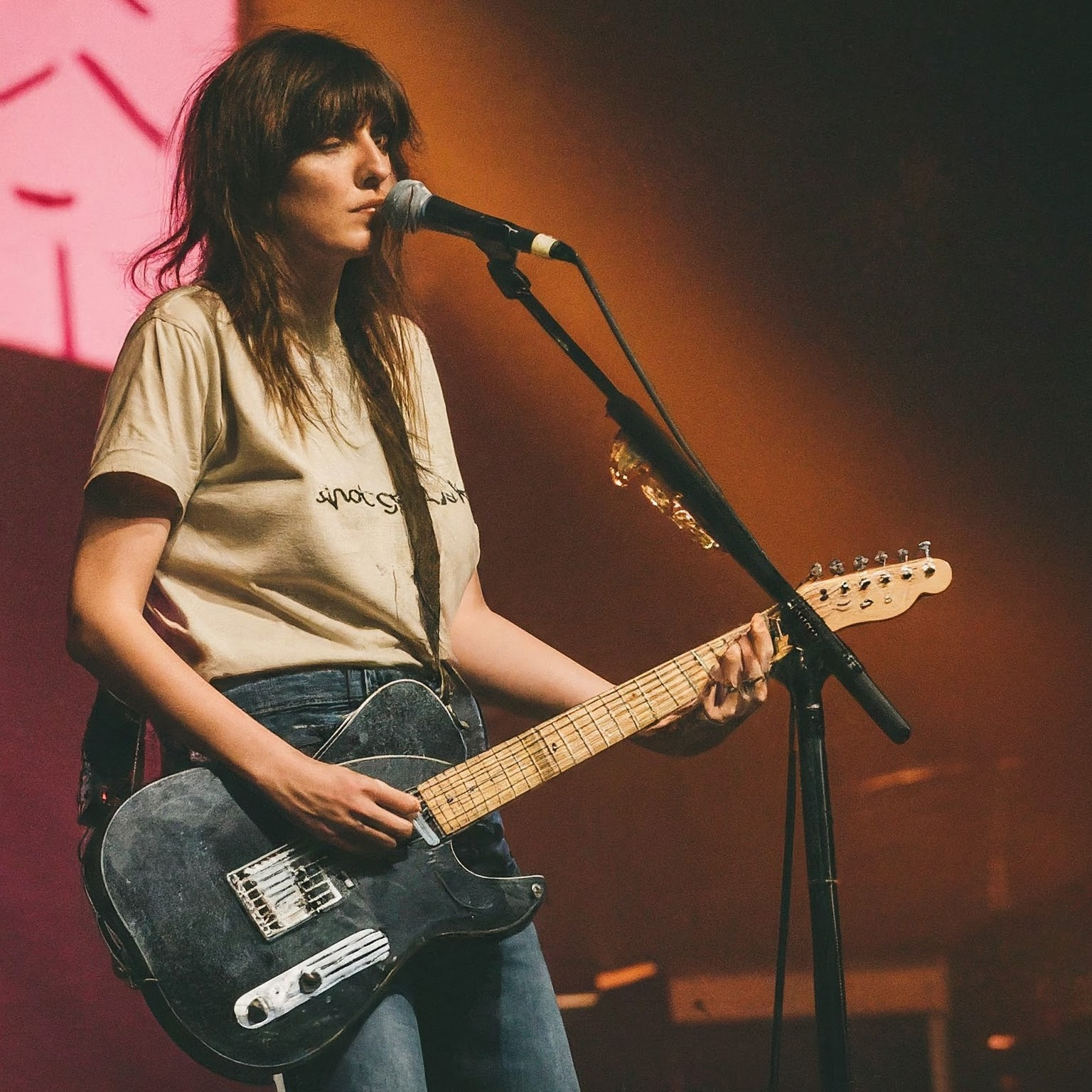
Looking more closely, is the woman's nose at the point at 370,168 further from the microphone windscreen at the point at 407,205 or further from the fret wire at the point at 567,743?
the fret wire at the point at 567,743

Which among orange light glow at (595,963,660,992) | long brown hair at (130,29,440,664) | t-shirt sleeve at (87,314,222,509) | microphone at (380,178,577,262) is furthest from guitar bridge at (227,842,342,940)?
orange light glow at (595,963,660,992)

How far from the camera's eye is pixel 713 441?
2.69 m

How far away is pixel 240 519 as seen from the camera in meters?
1.46

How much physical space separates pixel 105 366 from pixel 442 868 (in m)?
1.25

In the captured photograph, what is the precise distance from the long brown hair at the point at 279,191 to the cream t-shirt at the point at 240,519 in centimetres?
3

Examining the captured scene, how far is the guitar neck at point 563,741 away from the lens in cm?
143

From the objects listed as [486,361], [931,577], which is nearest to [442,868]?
[931,577]

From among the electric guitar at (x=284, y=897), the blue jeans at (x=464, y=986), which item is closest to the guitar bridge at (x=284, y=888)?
the electric guitar at (x=284, y=897)

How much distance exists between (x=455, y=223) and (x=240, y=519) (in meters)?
0.42

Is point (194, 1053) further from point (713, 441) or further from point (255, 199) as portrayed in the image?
point (713, 441)

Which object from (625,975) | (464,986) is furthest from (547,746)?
(625,975)

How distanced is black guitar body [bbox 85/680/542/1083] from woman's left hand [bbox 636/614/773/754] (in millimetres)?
323

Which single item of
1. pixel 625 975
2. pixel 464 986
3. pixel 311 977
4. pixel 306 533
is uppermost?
pixel 306 533

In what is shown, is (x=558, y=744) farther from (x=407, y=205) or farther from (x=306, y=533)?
(x=407, y=205)
